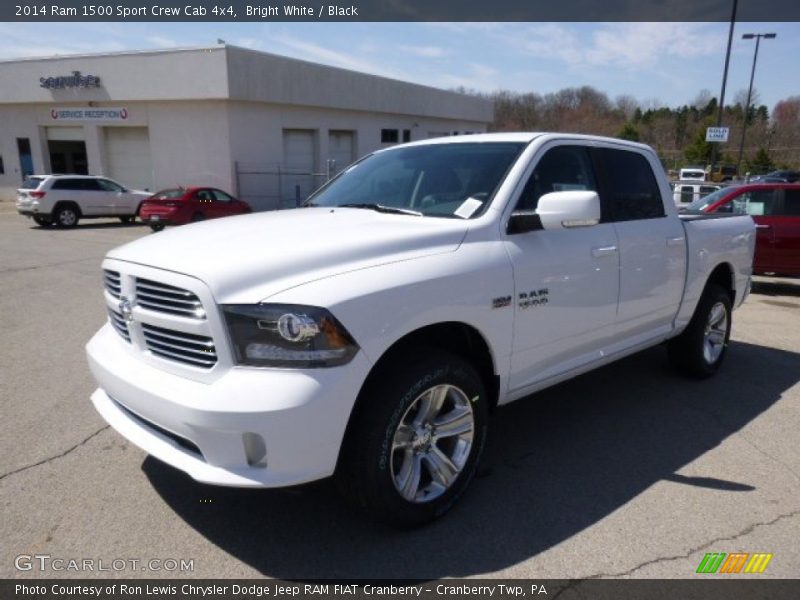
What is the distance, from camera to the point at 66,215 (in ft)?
63.2

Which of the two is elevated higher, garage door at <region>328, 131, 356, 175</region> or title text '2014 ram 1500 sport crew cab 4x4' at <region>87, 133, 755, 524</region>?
garage door at <region>328, 131, 356, 175</region>

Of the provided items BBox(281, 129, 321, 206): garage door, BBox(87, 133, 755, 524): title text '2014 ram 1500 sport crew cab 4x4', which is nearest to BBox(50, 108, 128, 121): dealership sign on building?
BBox(281, 129, 321, 206): garage door

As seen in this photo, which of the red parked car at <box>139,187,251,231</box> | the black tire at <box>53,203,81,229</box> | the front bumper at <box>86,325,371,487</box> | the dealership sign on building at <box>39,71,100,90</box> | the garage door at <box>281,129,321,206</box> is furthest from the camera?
the garage door at <box>281,129,321,206</box>

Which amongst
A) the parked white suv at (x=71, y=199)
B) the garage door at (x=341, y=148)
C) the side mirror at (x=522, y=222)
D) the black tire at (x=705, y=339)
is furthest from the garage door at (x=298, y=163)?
the side mirror at (x=522, y=222)

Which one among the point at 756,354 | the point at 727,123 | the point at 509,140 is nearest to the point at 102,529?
the point at 509,140

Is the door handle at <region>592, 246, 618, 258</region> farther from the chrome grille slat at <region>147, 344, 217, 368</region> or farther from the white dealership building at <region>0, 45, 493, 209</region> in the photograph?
the white dealership building at <region>0, 45, 493, 209</region>

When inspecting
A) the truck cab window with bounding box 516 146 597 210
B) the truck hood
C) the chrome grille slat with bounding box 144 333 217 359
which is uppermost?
the truck cab window with bounding box 516 146 597 210

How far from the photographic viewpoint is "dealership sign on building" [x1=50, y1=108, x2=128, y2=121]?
25.4 metres

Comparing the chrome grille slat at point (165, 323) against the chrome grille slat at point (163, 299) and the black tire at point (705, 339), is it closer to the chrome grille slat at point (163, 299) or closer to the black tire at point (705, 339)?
the chrome grille slat at point (163, 299)

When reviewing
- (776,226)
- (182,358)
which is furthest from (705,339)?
(776,226)

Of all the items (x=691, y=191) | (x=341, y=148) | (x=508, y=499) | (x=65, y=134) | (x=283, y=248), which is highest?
(x=65, y=134)

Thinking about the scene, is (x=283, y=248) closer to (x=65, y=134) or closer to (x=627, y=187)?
(x=627, y=187)

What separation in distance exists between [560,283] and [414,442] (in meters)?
1.33

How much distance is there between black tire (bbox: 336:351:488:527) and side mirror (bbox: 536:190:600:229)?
931mm
